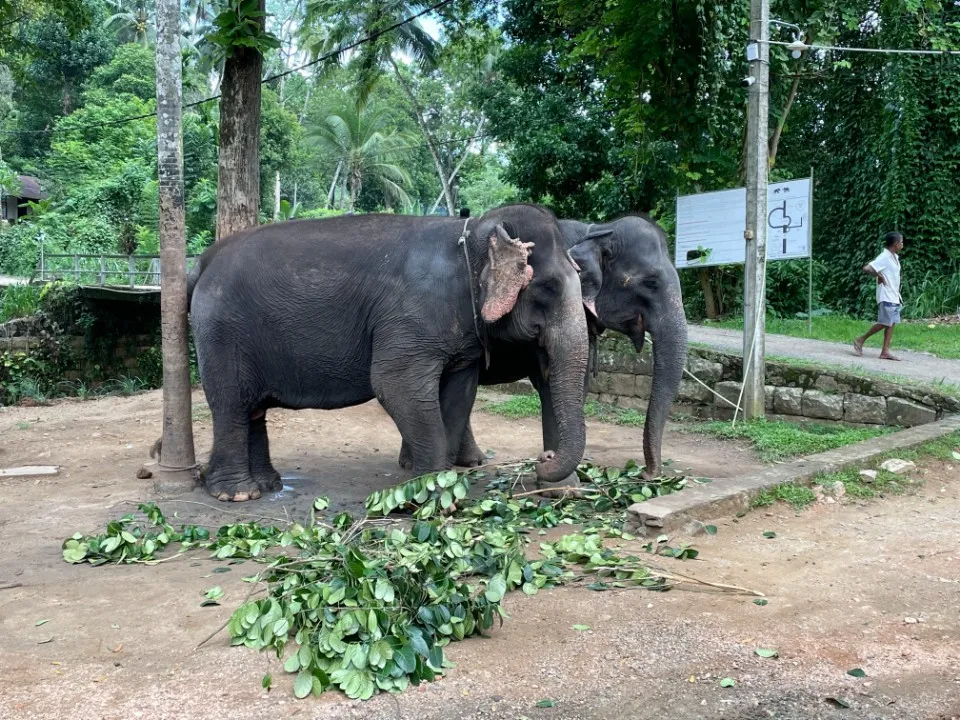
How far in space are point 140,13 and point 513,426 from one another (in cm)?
3613

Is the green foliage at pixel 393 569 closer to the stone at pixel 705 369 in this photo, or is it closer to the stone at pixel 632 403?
the stone at pixel 705 369

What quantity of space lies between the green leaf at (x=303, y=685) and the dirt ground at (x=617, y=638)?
40 millimetres

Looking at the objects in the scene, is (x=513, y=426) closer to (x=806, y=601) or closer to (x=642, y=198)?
(x=806, y=601)

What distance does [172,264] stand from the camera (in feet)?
23.7

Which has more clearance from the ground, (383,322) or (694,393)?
(383,322)

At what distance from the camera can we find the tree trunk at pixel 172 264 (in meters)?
7.25

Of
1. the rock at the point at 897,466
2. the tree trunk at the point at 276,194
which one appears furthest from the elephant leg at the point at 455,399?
the tree trunk at the point at 276,194

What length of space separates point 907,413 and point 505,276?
482 centimetres

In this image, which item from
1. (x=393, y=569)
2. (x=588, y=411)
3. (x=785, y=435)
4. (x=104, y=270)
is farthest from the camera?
(x=104, y=270)

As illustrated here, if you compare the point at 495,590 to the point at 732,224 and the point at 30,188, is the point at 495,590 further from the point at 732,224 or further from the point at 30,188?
the point at 30,188

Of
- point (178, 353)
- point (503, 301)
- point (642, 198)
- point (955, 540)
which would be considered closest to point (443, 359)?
point (503, 301)

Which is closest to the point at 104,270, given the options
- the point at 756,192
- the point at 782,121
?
the point at 782,121

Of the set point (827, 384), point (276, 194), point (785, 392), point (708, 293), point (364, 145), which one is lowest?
point (785, 392)

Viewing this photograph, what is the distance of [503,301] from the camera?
6129 mm
